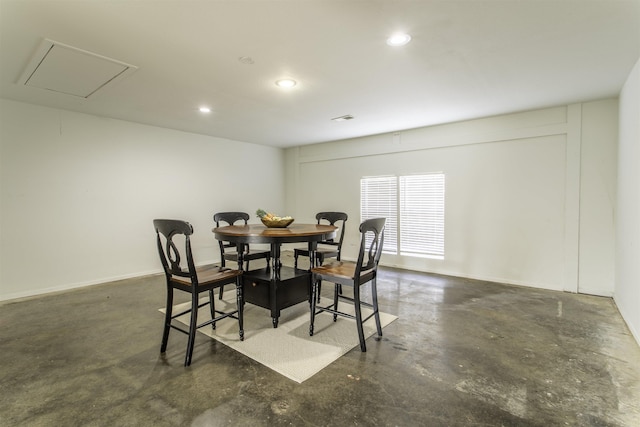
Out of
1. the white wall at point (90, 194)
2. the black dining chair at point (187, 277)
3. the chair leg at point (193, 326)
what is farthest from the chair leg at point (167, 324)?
the white wall at point (90, 194)

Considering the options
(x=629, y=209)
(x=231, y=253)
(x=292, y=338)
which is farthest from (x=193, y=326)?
(x=629, y=209)

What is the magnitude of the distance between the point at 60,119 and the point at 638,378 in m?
6.40

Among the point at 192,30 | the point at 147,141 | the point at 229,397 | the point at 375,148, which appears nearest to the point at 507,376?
the point at 229,397

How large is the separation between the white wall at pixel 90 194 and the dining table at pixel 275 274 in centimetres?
264

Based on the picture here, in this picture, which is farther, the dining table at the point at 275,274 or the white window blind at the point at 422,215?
the white window blind at the point at 422,215

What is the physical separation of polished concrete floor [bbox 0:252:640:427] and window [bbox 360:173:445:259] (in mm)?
1952

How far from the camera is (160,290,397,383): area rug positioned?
220cm

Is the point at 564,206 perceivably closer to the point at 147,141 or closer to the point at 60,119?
the point at 147,141

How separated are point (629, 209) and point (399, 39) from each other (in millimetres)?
2702

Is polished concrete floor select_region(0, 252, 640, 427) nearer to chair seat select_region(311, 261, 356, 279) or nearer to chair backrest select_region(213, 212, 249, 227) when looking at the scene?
chair seat select_region(311, 261, 356, 279)

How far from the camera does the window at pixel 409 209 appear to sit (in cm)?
498

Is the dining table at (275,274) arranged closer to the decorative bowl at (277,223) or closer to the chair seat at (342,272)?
the decorative bowl at (277,223)

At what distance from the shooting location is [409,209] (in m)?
5.29

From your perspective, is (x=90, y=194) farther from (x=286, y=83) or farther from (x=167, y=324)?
(x=286, y=83)
